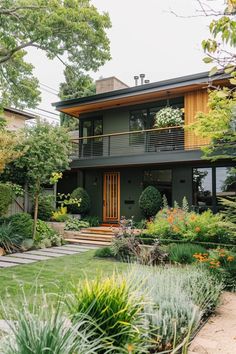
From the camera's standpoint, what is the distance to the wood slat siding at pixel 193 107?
42.2 feet

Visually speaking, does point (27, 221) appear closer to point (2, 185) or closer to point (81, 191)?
point (2, 185)

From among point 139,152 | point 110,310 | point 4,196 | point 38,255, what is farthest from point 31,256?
point 139,152

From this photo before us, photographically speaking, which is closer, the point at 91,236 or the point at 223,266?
the point at 223,266

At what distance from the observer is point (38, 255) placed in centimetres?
911

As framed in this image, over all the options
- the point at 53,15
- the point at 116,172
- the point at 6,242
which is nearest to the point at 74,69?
the point at 53,15

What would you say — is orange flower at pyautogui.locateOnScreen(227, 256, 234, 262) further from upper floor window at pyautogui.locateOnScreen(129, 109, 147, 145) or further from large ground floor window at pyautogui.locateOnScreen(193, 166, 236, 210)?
upper floor window at pyautogui.locateOnScreen(129, 109, 147, 145)

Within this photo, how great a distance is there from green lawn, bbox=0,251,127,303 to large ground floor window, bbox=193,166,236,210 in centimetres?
620

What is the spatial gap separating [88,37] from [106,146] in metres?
5.89

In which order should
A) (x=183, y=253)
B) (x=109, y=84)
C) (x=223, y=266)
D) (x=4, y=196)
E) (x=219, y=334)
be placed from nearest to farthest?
(x=219, y=334) → (x=223, y=266) → (x=183, y=253) → (x=4, y=196) → (x=109, y=84)

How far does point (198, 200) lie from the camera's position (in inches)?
520

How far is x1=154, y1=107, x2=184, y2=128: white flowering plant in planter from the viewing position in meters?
13.2

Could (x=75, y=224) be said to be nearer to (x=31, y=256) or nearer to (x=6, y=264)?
(x=31, y=256)

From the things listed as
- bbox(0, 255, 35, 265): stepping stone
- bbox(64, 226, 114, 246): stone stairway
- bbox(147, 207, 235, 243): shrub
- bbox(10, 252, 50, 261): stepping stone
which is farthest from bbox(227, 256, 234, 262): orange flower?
bbox(64, 226, 114, 246): stone stairway

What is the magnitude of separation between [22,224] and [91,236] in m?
3.19
